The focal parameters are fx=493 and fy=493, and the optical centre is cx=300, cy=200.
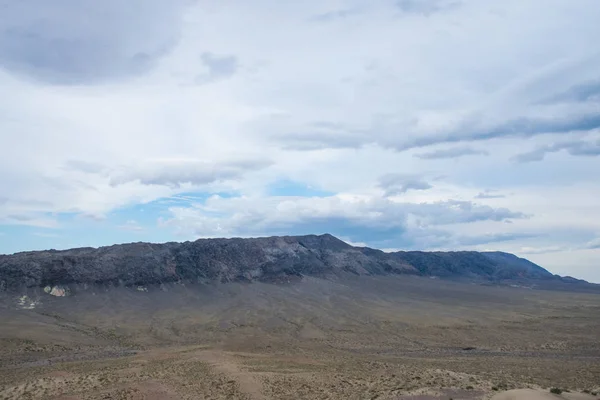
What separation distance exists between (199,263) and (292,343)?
159 feet

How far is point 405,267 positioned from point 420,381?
12188cm

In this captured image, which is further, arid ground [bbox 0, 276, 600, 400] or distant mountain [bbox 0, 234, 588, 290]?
distant mountain [bbox 0, 234, 588, 290]

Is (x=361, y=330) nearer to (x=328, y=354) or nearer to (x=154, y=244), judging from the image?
(x=328, y=354)

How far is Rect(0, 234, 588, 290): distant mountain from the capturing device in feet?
271

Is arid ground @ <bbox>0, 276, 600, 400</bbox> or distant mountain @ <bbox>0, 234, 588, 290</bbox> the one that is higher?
distant mountain @ <bbox>0, 234, 588, 290</bbox>

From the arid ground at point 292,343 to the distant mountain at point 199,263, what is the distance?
11.6 feet

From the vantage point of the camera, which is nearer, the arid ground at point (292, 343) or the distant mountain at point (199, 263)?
the arid ground at point (292, 343)

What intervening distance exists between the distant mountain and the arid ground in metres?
3.54

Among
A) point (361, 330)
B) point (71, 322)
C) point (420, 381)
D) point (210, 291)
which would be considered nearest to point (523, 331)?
point (361, 330)

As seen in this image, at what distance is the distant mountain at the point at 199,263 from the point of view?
82.6 meters

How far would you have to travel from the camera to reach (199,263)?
98.4 metres

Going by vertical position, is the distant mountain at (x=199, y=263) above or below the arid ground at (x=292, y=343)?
above

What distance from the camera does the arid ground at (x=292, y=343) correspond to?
1204 inches

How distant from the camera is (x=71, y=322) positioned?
213 ft
